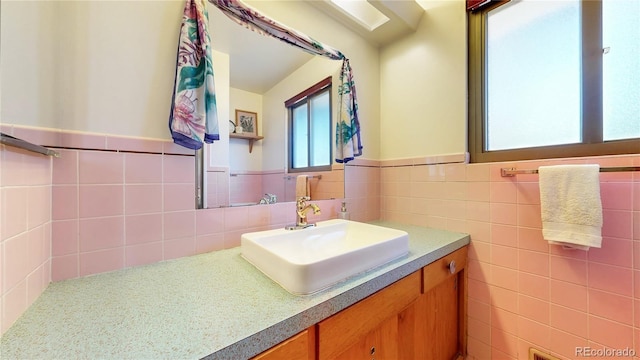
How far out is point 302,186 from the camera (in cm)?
127

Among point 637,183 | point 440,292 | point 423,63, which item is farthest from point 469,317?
point 423,63

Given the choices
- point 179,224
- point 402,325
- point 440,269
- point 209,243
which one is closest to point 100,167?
point 179,224

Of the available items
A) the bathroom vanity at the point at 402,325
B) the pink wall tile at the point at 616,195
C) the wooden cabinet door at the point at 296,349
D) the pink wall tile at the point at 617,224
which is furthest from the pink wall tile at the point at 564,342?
the wooden cabinet door at the point at 296,349

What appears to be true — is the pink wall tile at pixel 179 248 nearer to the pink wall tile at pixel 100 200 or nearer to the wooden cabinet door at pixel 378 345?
the pink wall tile at pixel 100 200

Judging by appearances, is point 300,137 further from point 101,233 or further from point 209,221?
point 101,233

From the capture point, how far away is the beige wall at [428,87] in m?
1.28

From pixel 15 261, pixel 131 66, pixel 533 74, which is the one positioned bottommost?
pixel 15 261

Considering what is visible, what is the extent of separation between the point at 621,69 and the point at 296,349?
1.54 meters

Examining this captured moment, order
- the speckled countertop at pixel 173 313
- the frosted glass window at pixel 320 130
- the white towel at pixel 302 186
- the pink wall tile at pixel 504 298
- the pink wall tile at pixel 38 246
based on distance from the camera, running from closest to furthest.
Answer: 1. the speckled countertop at pixel 173 313
2. the pink wall tile at pixel 38 246
3. the pink wall tile at pixel 504 298
4. the white towel at pixel 302 186
5. the frosted glass window at pixel 320 130

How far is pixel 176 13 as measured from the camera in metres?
0.88

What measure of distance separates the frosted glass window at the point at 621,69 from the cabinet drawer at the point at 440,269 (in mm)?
759

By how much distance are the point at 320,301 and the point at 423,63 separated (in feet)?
4.84

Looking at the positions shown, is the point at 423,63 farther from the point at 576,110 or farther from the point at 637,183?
the point at 637,183

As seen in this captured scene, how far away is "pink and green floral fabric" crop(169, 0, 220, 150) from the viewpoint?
31.7 inches
